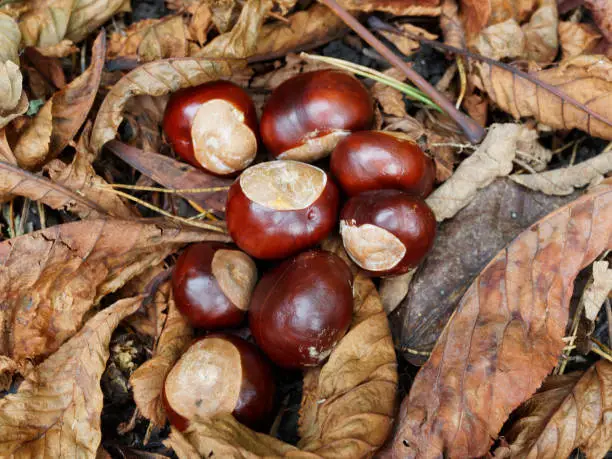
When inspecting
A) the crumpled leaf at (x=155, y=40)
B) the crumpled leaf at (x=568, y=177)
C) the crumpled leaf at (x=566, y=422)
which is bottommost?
the crumpled leaf at (x=566, y=422)

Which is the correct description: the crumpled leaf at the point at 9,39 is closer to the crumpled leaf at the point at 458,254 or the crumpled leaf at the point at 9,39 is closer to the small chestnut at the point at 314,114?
the small chestnut at the point at 314,114

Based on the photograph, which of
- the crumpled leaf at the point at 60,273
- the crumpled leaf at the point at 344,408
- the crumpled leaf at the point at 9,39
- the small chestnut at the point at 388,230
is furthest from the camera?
the crumpled leaf at the point at 9,39

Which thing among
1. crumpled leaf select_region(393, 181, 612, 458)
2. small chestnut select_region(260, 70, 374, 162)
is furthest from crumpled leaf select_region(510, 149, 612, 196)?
small chestnut select_region(260, 70, 374, 162)

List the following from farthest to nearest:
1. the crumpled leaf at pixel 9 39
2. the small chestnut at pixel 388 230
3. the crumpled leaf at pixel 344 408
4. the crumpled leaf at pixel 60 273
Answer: the crumpled leaf at pixel 9 39
the crumpled leaf at pixel 60 273
the small chestnut at pixel 388 230
the crumpled leaf at pixel 344 408

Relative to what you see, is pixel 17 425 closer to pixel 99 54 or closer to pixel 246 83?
pixel 99 54

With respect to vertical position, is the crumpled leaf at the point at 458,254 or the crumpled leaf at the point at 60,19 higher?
the crumpled leaf at the point at 60,19

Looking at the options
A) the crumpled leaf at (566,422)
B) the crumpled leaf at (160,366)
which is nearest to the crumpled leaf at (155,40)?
the crumpled leaf at (160,366)

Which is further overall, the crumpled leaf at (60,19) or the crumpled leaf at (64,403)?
the crumpled leaf at (60,19)
